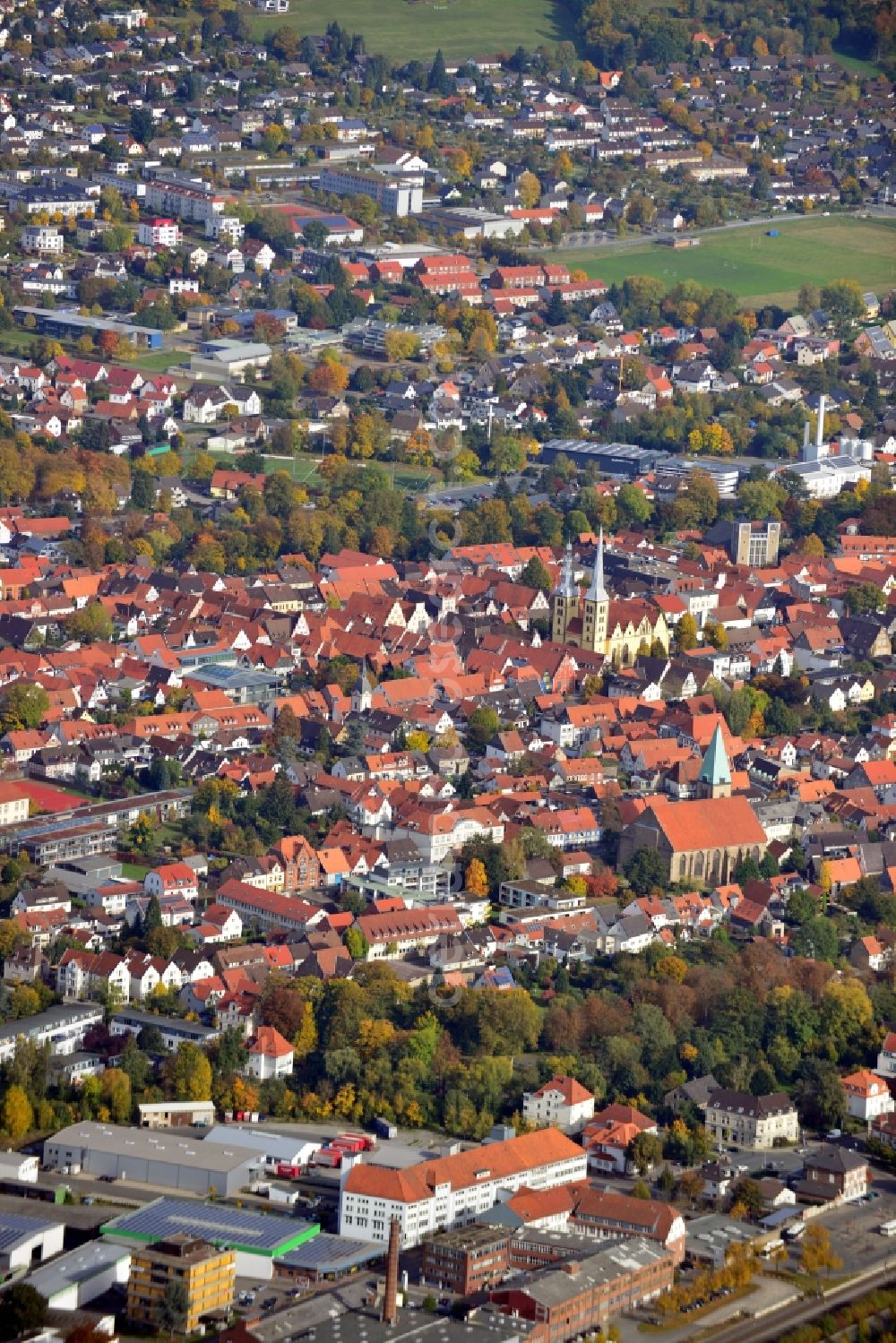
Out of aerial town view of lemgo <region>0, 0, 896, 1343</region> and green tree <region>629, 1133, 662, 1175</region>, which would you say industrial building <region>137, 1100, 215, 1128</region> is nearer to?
aerial town view of lemgo <region>0, 0, 896, 1343</region>

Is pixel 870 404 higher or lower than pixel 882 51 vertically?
lower

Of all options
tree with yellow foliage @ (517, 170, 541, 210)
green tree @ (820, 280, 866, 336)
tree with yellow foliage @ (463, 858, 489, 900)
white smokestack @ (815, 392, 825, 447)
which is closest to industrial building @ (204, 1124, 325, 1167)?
tree with yellow foliage @ (463, 858, 489, 900)

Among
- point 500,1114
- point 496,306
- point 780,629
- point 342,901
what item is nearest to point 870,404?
point 496,306

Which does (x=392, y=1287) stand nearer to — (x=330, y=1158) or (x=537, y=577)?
(x=330, y=1158)

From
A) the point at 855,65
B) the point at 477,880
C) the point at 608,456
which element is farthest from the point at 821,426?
the point at 855,65

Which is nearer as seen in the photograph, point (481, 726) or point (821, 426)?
point (481, 726)

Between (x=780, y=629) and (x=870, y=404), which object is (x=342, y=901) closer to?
(x=780, y=629)

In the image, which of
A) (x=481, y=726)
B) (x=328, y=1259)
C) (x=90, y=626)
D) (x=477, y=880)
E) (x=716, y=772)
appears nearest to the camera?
(x=328, y=1259)

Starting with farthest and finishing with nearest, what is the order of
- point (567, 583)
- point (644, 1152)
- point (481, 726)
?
point (567, 583) → point (481, 726) → point (644, 1152)
